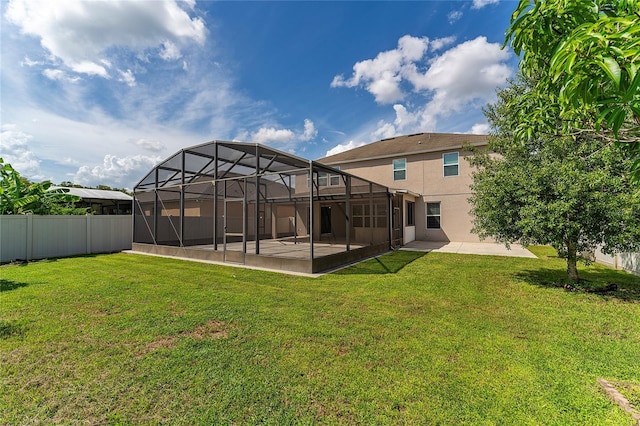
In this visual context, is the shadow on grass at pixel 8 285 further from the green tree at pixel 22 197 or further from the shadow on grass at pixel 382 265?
the shadow on grass at pixel 382 265

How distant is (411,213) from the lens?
55.6ft

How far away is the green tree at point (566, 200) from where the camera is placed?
531cm

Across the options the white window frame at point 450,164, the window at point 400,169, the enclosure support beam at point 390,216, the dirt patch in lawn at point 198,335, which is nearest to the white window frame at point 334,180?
the window at point 400,169

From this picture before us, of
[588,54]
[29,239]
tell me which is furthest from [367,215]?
[29,239]

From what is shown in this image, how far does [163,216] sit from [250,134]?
7.96 metres

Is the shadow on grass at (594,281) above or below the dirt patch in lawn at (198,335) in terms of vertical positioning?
below

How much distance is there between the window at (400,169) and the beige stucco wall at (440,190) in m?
0.21

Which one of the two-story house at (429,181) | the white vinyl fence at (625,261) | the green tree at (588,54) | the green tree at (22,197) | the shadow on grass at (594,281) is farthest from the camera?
the two-story house at (429,181)

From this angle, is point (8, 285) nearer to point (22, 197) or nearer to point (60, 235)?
point (60, 235)

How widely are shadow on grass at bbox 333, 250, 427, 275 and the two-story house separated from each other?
3431mm

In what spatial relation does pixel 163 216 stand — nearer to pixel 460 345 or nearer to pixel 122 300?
pixel 122 300

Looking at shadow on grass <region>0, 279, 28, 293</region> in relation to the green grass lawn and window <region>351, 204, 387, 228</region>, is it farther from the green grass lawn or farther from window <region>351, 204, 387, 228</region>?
window <region>351, 204, 387, 228</region>

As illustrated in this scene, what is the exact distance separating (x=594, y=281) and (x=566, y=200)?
2.81m

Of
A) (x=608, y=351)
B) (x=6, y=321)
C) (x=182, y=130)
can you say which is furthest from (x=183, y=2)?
(x=608, y=351)
